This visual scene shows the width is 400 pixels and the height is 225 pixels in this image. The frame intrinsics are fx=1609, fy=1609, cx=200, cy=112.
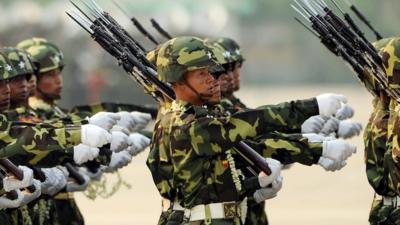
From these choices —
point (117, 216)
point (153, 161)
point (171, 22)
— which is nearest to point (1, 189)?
point (153, 161)

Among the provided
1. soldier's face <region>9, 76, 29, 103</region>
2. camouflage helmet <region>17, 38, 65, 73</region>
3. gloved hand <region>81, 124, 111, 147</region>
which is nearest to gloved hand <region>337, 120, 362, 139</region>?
camouflage helmet <region>17, 38, 65, 73</region>

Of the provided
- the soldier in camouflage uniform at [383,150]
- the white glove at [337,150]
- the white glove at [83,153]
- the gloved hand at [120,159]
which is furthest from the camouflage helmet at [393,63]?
the gloved hand at [120,159]

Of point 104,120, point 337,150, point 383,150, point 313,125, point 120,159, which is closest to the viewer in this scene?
point 337,150

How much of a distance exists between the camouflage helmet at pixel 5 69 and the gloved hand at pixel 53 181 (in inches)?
41.1

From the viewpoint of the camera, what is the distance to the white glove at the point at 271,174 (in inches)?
471

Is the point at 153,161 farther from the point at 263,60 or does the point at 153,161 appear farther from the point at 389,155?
the point at 263,60

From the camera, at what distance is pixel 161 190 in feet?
38.9

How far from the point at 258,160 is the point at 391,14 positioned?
46219 millimetres

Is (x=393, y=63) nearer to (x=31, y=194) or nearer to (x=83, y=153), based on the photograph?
(x=83, y=153)

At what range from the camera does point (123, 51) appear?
1312 centimetres

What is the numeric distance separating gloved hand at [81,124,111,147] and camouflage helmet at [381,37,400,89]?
2191 millimetres

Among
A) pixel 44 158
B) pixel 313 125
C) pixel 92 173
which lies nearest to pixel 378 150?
pixel 313 125

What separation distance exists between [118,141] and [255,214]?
80.3 inches

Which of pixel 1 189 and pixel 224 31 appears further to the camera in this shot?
pixel 224 31
